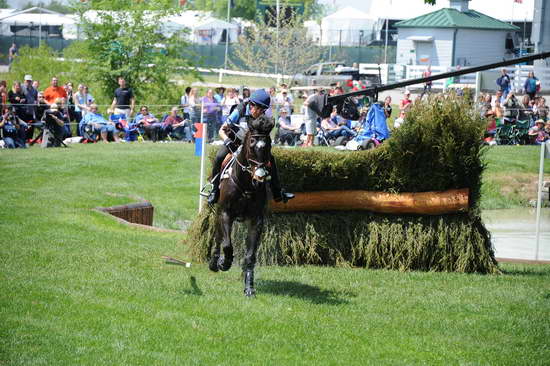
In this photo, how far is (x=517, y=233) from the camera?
61.0ft

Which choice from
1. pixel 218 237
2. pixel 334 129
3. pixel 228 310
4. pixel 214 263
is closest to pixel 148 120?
pixel 334 129

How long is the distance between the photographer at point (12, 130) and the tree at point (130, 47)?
29.0 feet

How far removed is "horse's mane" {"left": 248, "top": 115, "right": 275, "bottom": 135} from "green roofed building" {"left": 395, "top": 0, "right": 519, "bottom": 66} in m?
47.3

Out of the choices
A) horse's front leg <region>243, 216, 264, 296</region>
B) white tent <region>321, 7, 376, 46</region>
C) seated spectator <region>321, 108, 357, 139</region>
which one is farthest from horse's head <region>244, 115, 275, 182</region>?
white tent <region>321, 7, 376, 46</region>

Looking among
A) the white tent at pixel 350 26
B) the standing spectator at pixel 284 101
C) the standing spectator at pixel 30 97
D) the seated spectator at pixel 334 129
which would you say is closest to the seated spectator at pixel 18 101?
the standing spectator at pixel 30 97

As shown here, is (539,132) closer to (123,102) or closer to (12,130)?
(123,102)

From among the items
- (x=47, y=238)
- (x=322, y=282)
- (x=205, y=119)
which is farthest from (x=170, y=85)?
(x=322, y=282)

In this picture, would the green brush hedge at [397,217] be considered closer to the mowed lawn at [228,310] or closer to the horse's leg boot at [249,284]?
the mowed lawn at [228,310]

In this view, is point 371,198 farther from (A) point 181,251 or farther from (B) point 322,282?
(A) point 181,251

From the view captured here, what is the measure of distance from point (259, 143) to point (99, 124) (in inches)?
695

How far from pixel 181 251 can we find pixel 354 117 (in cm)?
1562

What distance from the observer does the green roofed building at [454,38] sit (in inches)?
2207

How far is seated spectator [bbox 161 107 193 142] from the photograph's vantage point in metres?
27.8

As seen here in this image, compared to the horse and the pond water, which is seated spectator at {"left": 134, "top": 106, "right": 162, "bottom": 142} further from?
the horse
